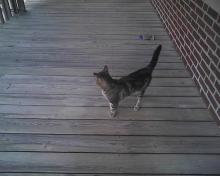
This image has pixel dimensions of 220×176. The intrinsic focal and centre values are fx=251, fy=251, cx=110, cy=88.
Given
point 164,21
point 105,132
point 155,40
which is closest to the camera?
point 105,132

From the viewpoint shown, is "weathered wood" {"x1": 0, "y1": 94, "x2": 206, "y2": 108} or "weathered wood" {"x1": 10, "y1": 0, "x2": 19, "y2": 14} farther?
"weathered wood" {"x1": 10, "y1": 0, "x2": 19, "y2": 14}

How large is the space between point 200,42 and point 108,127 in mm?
1252

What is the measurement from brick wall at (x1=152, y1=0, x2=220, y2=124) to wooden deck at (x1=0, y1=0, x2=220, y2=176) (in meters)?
0.14


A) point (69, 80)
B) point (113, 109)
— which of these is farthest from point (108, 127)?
point (69, 80)

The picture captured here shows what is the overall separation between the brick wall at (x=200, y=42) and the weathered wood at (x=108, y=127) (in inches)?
8.9

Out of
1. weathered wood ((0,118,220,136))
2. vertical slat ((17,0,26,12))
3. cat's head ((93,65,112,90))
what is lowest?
weathered wood ((0,118,220,136))

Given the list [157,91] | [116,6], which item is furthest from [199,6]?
[116,6]

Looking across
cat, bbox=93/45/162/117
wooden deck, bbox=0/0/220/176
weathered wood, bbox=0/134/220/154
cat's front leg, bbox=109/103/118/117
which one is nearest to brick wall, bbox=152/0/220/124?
wooden deck, bbox=0/0/220/176

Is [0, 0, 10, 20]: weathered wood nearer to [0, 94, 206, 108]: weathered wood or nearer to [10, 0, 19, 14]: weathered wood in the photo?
[10, 0, 19, 14]: weathered wood

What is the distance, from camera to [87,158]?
1.85 meters

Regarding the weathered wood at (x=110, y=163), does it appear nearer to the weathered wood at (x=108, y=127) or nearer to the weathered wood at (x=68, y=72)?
the weathered wood at (x=108, y=127)

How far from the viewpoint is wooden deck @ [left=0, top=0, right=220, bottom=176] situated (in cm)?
182

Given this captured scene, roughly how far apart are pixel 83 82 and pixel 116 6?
110 inches

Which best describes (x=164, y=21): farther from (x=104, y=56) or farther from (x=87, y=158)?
(x=87, y=158)
